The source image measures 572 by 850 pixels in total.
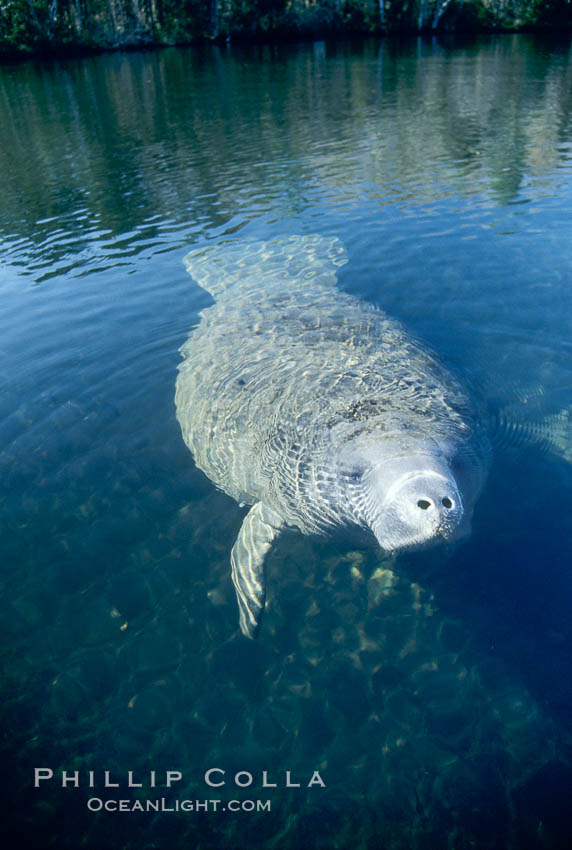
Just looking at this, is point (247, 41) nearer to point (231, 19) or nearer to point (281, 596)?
point (231, 19)

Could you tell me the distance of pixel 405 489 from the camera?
3367 mm

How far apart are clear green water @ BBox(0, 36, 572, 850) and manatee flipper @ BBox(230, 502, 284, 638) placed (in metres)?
0.17

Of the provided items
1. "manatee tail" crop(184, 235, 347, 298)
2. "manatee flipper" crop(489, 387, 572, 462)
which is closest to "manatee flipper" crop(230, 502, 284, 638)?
"manatee flipper" crop(489, 387, 572, 462)

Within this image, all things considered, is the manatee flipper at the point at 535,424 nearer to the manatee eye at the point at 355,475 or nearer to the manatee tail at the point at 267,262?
the manatee eye at the point at 355,475

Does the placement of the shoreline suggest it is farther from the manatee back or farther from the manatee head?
the manatee head

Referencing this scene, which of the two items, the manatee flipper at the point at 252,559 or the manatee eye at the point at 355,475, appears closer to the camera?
the manatee eye at the point at 355,475

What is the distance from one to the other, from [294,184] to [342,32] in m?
63.1

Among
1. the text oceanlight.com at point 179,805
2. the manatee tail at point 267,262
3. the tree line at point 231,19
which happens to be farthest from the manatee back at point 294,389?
the tree line at point 231,19

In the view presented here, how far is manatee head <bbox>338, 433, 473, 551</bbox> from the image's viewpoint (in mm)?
3232

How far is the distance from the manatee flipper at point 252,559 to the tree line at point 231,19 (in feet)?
230

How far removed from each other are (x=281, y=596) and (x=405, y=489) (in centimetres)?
159

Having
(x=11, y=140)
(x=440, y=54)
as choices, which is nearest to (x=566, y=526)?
(x=11, y=140)

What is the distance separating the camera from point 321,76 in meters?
35.4

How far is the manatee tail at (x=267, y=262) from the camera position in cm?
849
